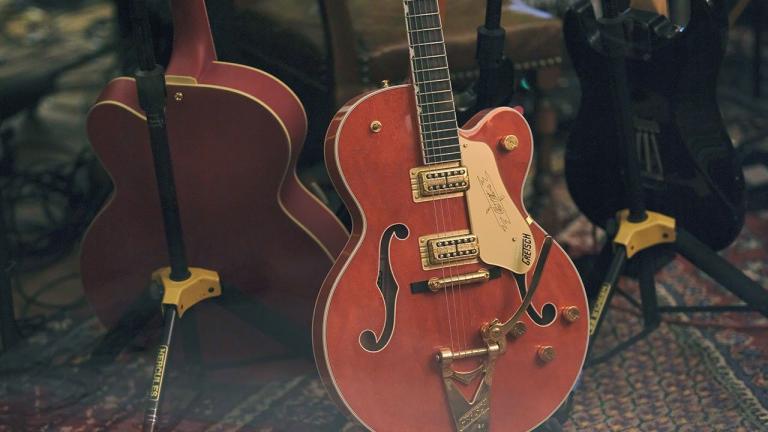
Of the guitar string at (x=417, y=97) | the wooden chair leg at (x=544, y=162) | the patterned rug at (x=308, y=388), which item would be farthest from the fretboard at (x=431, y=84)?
the wooden chair leg at (x=544, y=162)

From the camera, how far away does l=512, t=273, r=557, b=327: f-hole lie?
1477mm

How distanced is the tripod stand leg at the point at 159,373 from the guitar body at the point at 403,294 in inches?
9.5

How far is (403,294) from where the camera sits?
143 cm

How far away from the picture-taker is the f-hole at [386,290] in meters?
1.41

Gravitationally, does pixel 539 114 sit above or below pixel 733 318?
above

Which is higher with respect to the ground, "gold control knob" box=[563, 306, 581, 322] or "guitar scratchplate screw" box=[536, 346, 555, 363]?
"gold control knob" box=[563, 306, 581, 322]

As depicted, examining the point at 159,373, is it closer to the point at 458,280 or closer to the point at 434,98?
the point at 458,280

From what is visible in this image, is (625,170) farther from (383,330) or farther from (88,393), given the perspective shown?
(88,393)

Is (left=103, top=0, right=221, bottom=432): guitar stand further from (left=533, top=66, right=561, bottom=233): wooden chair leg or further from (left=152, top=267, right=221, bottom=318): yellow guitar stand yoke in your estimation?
(left=533, top=66, right=561, bottom=233): wooden chair leg

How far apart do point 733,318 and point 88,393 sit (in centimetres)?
121

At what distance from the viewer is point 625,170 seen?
64.9 inches

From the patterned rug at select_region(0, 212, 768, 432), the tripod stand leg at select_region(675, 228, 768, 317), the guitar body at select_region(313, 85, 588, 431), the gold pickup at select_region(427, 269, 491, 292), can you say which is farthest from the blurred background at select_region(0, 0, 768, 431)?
the gold pickup at select_region(427, 269, 491, 292)

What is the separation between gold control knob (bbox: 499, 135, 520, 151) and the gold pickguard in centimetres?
2

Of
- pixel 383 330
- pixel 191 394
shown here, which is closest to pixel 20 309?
pixel 191 394
